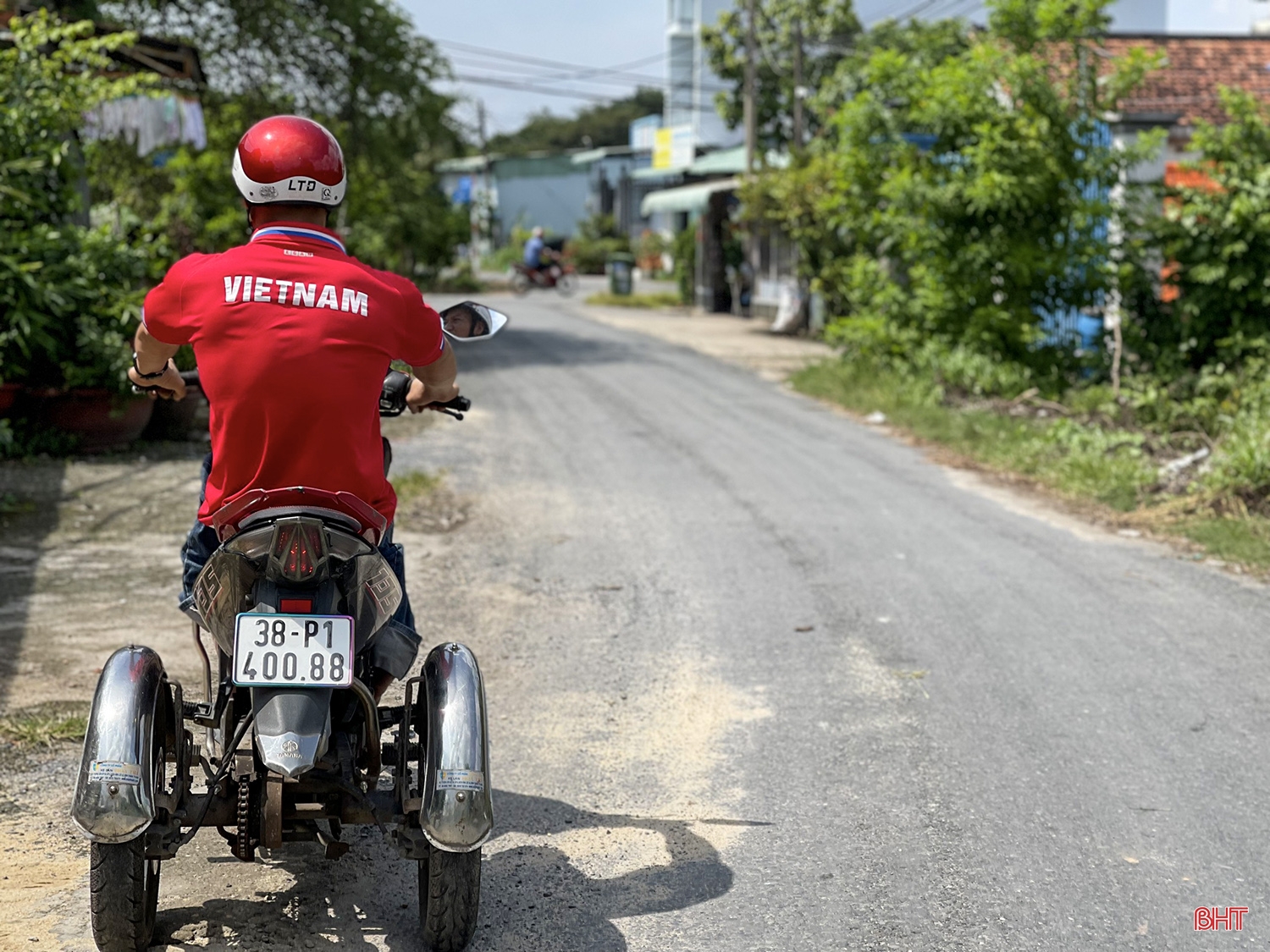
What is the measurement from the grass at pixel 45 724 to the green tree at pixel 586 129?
7748 centimetres

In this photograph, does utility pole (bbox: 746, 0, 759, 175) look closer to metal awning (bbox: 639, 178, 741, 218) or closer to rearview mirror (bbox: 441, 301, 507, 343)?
metal awning (bbox: 639, 178, 741, 218)

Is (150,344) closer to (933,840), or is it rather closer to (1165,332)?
(933,840)

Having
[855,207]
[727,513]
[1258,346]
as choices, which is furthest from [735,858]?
[855,207]

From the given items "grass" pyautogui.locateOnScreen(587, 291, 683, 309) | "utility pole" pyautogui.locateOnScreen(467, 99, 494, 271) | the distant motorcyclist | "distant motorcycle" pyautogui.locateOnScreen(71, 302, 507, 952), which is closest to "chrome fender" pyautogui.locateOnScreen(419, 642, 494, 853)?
"distant motorcycle" pyautogui.locateOnScreen(71, 302, 507, 952)

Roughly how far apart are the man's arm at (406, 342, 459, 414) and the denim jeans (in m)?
0.40

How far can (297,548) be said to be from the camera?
3.05 meters

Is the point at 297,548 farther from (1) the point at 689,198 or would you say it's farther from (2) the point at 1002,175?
(1) the point at 689,198

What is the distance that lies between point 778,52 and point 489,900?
3152 cm

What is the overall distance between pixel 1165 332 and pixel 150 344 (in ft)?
39.2

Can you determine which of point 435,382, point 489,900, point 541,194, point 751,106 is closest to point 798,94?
point 751,106

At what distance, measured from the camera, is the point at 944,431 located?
12820 millimetres

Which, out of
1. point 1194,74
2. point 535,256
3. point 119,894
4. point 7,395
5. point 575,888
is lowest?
point 575,888

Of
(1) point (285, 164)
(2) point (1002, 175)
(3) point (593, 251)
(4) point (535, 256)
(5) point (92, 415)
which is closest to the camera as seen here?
(1) point (285, 164)

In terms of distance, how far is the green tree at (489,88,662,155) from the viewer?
8281cm
